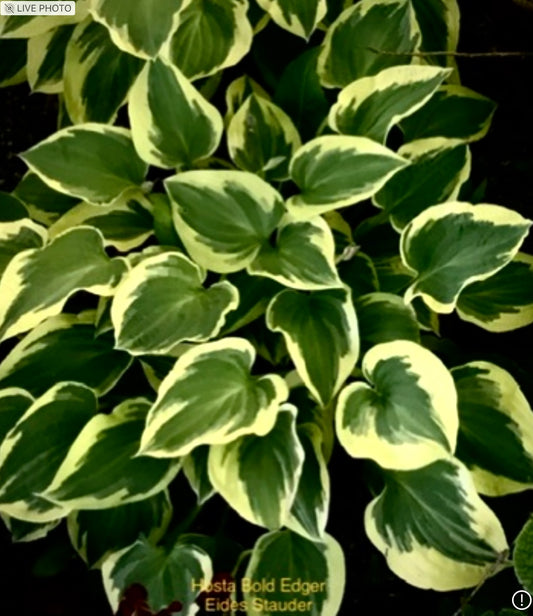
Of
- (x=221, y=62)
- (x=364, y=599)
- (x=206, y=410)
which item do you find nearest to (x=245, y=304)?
(x=206, y=410)

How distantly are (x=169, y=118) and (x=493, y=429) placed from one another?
Answer: 0.50 meters

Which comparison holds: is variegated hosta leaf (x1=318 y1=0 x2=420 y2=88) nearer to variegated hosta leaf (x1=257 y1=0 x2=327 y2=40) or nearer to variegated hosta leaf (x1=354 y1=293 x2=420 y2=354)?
variegated hosta leaf (x1=257 y1=0 x2=327 y2=40)

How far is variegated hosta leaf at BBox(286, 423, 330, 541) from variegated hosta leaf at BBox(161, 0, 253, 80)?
46cm

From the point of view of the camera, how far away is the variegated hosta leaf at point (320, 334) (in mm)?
970

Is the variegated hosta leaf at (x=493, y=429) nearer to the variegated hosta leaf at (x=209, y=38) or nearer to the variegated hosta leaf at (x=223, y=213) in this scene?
the variegated hosta leaf at (x=223, y=213)

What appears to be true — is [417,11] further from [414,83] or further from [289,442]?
[289,442]

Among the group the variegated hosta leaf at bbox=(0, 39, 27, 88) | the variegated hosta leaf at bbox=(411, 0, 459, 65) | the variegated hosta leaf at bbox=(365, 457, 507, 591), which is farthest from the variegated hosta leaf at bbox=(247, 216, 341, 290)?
the variegated hosta leaf at bbox=(0, 39, 27, 88)

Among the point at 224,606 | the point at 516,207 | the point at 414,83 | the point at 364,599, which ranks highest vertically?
the point at 414,83

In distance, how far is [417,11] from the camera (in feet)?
3.97

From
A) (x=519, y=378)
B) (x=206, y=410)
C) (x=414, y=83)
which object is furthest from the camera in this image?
(x=519, y=378)

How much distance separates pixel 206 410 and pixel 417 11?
0.61 m

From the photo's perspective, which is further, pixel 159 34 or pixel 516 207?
pixel 516 207

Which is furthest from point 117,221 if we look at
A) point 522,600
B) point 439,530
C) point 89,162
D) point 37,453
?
point 522,600

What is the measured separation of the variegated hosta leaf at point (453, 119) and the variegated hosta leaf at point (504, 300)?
0.18 meters
